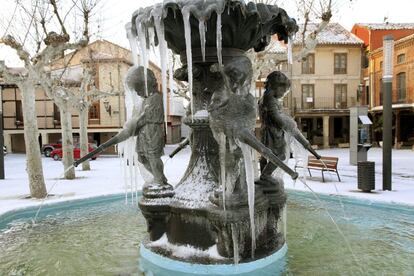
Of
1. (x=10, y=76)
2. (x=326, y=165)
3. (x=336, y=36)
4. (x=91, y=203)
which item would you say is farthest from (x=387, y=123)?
(x=336, y=36)

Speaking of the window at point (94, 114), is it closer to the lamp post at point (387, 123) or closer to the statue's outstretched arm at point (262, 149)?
the lamp post at point (387, 123)

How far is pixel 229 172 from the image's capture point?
4438 millimetres

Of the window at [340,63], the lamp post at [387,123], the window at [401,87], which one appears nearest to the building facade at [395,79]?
the window at [401,87]

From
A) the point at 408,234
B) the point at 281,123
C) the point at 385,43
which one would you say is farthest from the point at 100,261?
the point at 385,43

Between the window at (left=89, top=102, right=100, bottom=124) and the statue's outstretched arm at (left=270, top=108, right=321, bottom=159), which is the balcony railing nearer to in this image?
the window at (left=89, top=102, right=100, bottom=124)

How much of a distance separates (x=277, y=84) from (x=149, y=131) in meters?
1.83

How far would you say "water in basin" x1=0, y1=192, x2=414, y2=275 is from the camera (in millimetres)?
4664

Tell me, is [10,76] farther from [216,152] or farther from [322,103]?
[322,103]

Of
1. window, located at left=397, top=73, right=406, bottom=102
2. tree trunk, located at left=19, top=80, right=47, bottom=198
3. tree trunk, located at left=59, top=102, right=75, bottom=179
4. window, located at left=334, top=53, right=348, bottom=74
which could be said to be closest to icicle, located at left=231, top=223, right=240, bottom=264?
tree trunk, located at left=19, top=80, right=47, bottom=198

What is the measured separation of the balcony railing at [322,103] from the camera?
34344mm

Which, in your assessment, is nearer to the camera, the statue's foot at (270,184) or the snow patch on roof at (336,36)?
the statue's foot at (270,184)

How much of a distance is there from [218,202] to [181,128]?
4966 centimetres

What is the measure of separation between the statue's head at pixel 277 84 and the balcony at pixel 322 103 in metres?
29.7

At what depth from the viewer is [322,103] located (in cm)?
3478
